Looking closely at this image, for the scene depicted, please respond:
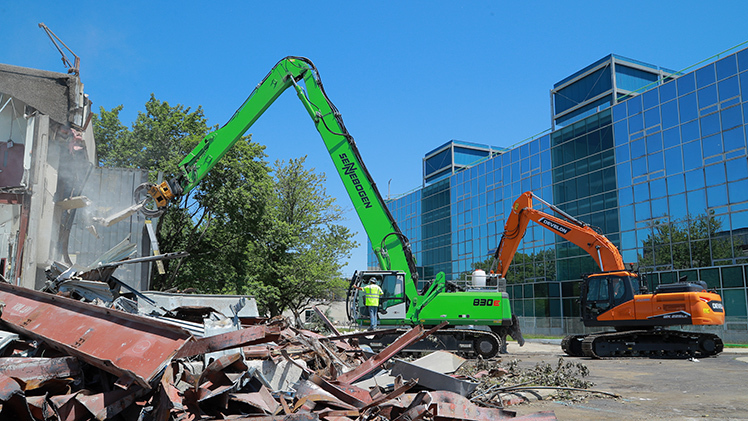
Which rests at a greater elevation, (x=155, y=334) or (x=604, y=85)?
(x=604, y=85)

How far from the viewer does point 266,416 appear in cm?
462

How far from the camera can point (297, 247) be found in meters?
28.6

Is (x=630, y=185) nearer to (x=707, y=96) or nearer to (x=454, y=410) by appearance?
(x=707, y=96)

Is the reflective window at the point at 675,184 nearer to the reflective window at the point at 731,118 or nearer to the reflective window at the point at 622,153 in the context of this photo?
the reflective window at the point at 622,153

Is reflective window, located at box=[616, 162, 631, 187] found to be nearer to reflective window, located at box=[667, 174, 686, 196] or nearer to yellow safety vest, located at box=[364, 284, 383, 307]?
reflective window, located at box=[667, 174, 686, 196]

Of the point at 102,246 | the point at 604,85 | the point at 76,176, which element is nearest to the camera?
the point at 76,176

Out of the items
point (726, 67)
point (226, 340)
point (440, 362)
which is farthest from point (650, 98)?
Result: point (226, 340)

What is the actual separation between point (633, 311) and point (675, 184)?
44.9ft

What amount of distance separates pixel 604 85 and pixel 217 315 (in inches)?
1210

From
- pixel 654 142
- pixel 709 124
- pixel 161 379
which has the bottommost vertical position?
pixel 161 379

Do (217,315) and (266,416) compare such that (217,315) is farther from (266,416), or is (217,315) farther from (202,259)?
(202,259)

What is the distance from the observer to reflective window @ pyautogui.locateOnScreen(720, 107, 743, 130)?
2404cm

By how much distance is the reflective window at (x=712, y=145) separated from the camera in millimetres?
24725

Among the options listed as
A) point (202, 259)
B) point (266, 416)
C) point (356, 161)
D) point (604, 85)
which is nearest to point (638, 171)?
point (604, 85)
